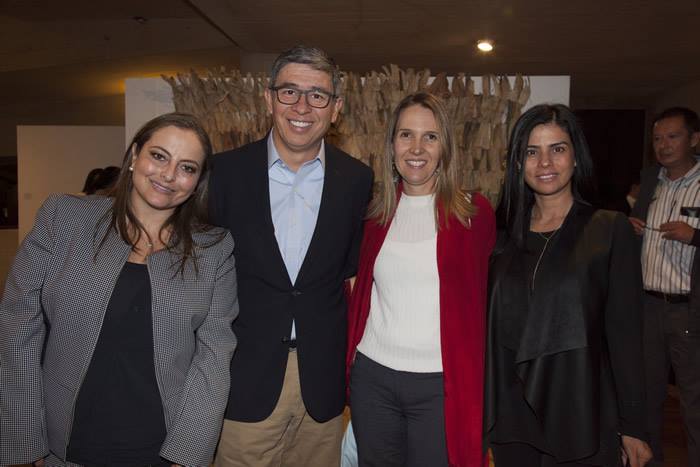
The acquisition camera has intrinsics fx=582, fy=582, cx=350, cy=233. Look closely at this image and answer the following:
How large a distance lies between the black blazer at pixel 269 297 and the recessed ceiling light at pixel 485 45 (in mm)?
5565

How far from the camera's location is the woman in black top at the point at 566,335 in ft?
6.26

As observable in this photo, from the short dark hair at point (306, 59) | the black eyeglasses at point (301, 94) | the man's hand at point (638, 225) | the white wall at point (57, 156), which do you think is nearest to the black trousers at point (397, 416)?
the black eyeglasses at point (301, 94)

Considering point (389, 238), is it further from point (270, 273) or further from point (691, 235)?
point (691, 235)

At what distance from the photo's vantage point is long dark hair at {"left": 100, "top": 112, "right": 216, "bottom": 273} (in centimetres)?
183

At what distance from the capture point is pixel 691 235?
329 cm

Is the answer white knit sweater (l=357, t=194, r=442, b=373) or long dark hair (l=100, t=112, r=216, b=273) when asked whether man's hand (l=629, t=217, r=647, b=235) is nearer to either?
white knit sweater (l=357, t=194, r=442, b=373)

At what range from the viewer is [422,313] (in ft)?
6.87

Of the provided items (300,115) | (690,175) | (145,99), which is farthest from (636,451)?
(145,99)

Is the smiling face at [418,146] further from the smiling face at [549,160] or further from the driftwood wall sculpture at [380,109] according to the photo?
the driftwood wall sculpture at [380,109]

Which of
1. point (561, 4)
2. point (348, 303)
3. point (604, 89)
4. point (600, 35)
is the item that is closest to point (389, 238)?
point (348, 303)

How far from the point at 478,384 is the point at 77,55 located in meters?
8.64

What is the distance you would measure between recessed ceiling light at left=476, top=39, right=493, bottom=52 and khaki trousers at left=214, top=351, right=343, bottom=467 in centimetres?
593

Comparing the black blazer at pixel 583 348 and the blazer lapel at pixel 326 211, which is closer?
the black blazer at pixel 583 348

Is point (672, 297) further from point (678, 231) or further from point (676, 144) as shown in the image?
point (676, 144)
